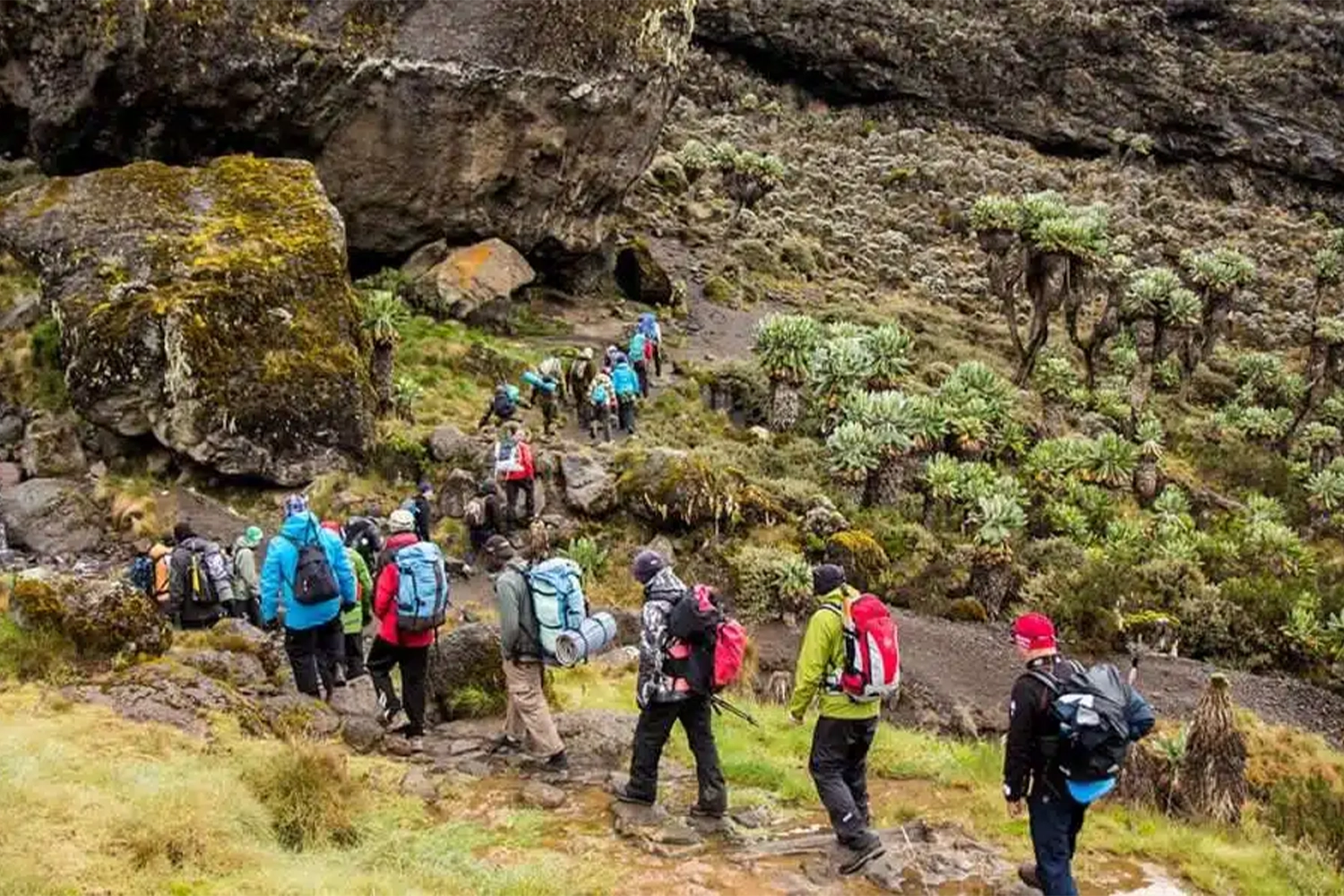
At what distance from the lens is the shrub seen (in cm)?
1834

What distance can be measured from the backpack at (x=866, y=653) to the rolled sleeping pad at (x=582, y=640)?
2.03m

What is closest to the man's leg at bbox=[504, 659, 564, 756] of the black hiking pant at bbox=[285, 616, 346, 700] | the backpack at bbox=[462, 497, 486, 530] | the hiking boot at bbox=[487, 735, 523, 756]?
the hiking boot at bbox=[487, 735, 523, 756]

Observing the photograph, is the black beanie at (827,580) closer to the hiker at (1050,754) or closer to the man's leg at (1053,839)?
the hiker at (1050,754)

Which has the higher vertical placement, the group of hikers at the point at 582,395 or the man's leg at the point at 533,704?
the man's leg at the point at 533,704

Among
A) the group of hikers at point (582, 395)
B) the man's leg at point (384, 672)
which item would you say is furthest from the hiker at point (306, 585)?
the group of hikers at point (582, 395)

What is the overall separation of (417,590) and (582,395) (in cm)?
1483

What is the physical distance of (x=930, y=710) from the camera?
15094 mm

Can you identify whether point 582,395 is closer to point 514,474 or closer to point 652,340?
point 652,340

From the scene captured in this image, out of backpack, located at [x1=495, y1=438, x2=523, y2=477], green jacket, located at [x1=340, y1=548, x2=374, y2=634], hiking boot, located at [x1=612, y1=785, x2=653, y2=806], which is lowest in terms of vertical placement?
backpack, located at [x1=495, y1=438, x2=523, y2=477]

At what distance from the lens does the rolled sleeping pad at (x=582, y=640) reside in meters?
8.64

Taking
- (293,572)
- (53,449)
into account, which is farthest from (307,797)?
(53,449)

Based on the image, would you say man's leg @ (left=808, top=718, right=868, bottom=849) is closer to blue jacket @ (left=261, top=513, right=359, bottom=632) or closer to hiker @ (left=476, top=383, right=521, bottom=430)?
blue jacket @ (left=261, top=513, right=359, bottom=632)

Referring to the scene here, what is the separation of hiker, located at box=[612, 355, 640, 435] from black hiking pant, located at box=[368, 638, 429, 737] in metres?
13.7

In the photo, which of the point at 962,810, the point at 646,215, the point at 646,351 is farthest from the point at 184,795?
the point at 646,215
